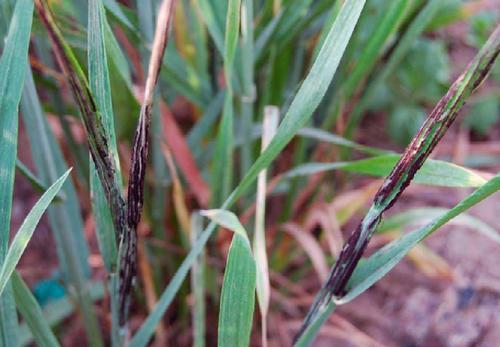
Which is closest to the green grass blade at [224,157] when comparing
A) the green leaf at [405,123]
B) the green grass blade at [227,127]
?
the green grass blade at [227,127]

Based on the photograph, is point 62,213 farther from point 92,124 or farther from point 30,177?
point 92,124

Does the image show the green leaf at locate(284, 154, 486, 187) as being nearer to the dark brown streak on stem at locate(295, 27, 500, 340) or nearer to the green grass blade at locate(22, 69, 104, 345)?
the dark brown streak on stem at locate(295, 27, 500, 340)

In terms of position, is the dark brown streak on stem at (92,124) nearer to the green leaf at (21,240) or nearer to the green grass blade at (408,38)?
the green leaf at (21,240)

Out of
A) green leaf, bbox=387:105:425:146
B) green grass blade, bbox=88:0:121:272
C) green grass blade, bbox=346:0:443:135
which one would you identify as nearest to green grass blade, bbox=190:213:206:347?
green grass blade, bbox=88:0:121:272

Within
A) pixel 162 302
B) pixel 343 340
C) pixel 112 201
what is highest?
pixel 112 201

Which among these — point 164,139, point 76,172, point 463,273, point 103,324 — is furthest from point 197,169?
point 463,273

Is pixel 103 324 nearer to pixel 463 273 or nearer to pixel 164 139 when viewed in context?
pixel 164 139
